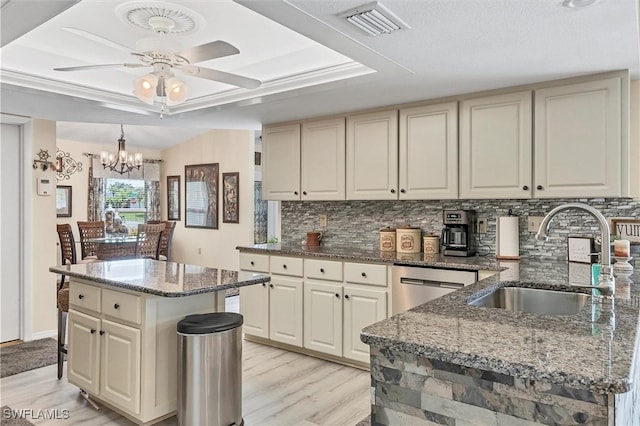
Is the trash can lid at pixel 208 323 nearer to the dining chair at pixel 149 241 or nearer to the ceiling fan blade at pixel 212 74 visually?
the ceiling fan blade at pixel 212 74

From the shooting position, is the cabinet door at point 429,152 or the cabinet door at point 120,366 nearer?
the cabinet door at point 120,366

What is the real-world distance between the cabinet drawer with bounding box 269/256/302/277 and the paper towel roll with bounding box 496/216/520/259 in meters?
1.60

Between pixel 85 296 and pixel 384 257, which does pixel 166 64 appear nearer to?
pixel 85 296

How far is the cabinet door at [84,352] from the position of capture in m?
2.72

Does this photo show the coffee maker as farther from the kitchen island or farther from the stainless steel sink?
the kitchen island

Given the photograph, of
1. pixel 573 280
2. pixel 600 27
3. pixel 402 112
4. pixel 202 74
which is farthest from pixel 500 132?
pixel 202 74

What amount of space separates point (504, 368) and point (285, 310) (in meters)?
3.01

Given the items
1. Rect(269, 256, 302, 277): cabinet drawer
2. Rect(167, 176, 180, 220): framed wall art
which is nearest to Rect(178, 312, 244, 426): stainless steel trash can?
Rect(269, 256, 302, 277): cabinet drawer

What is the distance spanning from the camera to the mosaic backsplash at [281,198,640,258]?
308 centimetres

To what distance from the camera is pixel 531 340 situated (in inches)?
45.0

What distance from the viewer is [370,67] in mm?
2658

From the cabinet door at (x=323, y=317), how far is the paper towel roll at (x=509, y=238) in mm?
1262

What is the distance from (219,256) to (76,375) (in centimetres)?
464

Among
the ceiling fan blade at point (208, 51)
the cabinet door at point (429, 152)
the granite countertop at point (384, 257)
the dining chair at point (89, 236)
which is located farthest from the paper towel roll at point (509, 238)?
the dining chair at point (89, 236)
